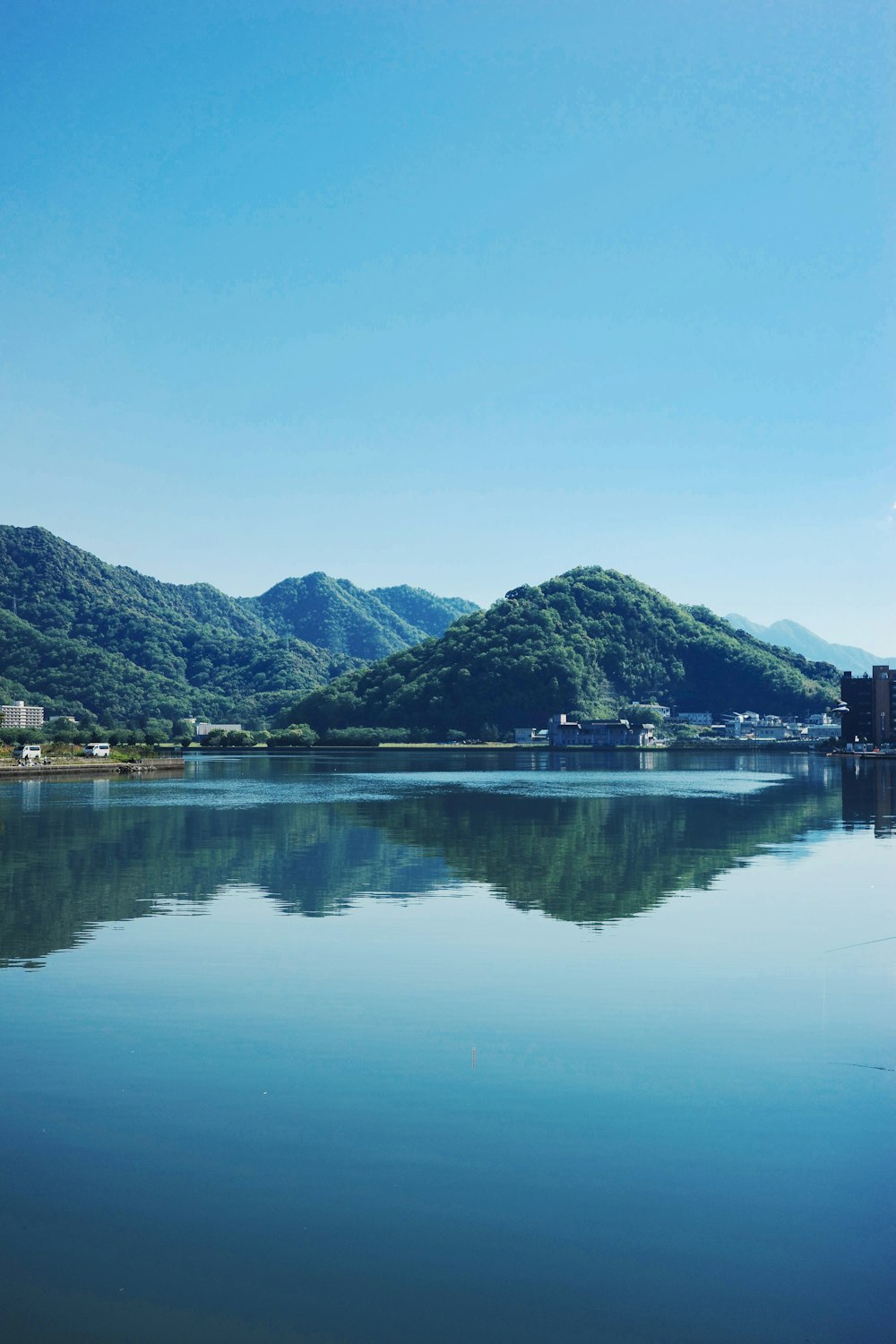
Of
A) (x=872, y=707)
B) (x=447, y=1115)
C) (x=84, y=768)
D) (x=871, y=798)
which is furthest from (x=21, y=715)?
(x=447, y=1115)

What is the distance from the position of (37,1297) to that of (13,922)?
1470 centimetres

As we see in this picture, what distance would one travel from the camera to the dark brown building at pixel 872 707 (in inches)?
6727

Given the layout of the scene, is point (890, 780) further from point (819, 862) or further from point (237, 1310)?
point (237, 1310)

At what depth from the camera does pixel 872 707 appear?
173m

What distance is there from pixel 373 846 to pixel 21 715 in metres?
171

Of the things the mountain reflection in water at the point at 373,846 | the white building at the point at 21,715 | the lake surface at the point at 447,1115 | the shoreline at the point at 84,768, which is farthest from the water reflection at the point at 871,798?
the white building at the point at 21,715

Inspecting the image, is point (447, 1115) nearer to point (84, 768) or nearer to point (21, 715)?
point (84, 768)

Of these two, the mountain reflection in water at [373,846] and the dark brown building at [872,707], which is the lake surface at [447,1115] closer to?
the mountain reflection in water at [373,846]

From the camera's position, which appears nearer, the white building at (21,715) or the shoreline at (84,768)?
the shoreline at (84,768)

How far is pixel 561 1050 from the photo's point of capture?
39.4 ft

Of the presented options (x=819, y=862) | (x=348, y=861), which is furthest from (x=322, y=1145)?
(x=819, y=862)

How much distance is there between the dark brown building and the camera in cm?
17088

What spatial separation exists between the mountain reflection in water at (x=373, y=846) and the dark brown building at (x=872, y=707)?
110877 mm

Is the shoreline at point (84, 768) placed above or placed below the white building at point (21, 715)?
below
